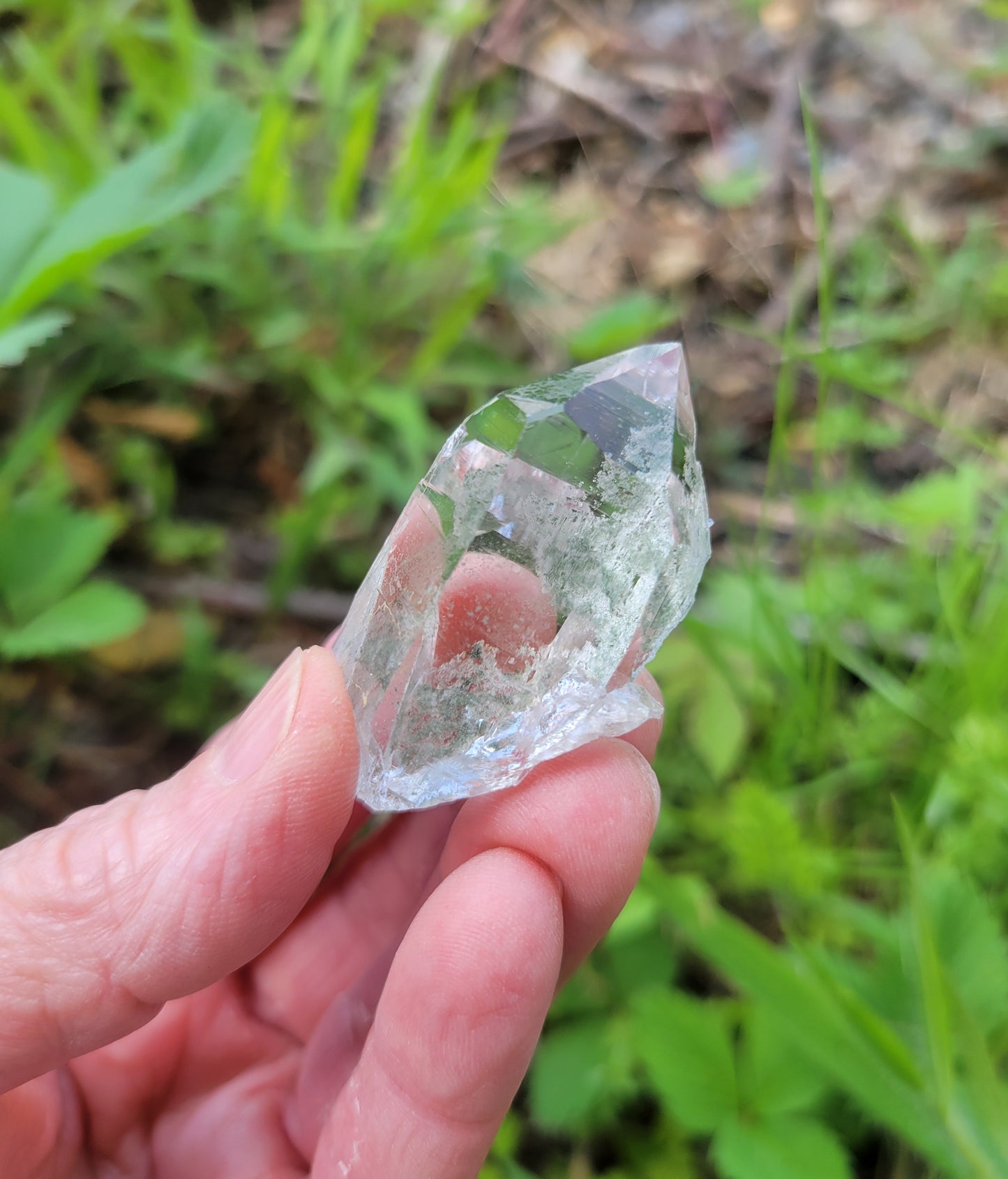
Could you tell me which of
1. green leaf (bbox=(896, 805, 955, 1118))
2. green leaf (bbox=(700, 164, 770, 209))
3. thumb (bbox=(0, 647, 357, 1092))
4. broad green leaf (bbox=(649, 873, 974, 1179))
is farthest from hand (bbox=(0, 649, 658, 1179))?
green leaf (bbox=(700, 164, 770, 209))

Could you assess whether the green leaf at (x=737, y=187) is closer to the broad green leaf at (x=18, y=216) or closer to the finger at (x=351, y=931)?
the broad green leaf at (x=18, y=216)

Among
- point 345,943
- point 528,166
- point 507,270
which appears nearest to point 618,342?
point 507,270

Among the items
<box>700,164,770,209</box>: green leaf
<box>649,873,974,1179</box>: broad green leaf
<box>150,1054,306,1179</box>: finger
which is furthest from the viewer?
<box>700,164,770,209</box>: green leaf

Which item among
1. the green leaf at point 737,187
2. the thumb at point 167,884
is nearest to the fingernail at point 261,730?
the thumb at point 167,884

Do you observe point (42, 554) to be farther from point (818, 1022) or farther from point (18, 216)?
point (818, 1022)

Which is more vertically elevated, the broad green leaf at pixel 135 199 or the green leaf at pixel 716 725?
the broad green leaf at pixel 135 199

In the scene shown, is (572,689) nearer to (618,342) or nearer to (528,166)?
(618,342)

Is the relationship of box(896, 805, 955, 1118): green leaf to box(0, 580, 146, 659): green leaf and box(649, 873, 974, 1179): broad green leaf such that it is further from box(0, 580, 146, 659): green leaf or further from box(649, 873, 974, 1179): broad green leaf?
box(0, 580, 146, 659): green leaf
